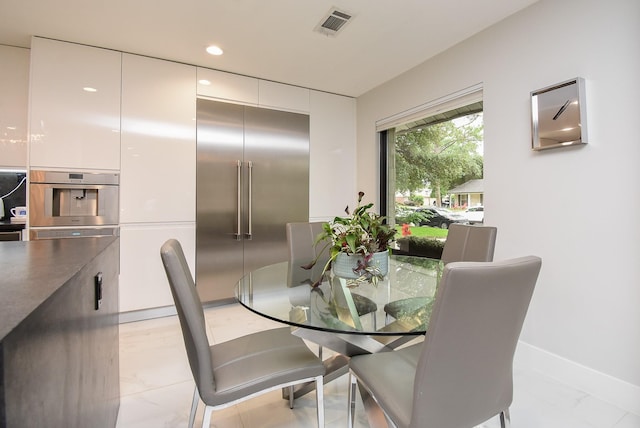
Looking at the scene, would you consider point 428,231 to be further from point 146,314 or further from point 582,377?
point 146,314

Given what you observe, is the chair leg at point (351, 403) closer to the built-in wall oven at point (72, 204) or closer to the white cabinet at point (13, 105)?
the built-in wall oven at point (72, 204)

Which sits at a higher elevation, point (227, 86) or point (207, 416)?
point (227, 86)

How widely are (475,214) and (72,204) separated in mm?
3552

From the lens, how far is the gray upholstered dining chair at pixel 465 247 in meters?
1.45

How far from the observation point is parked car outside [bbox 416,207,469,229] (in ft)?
9.37

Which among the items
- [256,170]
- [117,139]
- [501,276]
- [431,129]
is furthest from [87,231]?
[431,129]

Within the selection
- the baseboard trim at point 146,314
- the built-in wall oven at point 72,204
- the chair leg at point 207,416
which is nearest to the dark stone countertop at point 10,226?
the built-in wall oven at point 72,204

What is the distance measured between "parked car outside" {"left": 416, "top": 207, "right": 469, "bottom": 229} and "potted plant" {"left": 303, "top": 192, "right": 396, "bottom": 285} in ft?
4.59

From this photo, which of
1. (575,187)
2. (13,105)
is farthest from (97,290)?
(13,105)

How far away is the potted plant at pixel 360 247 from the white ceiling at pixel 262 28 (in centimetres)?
157

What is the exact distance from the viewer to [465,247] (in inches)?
80.2

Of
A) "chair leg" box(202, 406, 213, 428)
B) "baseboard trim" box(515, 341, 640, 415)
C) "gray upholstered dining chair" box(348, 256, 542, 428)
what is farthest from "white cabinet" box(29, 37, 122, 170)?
"baseboard trim" box(515, 341, 640, 415)

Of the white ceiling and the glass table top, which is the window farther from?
the glass table top

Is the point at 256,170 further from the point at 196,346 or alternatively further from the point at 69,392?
the point at 69,392
